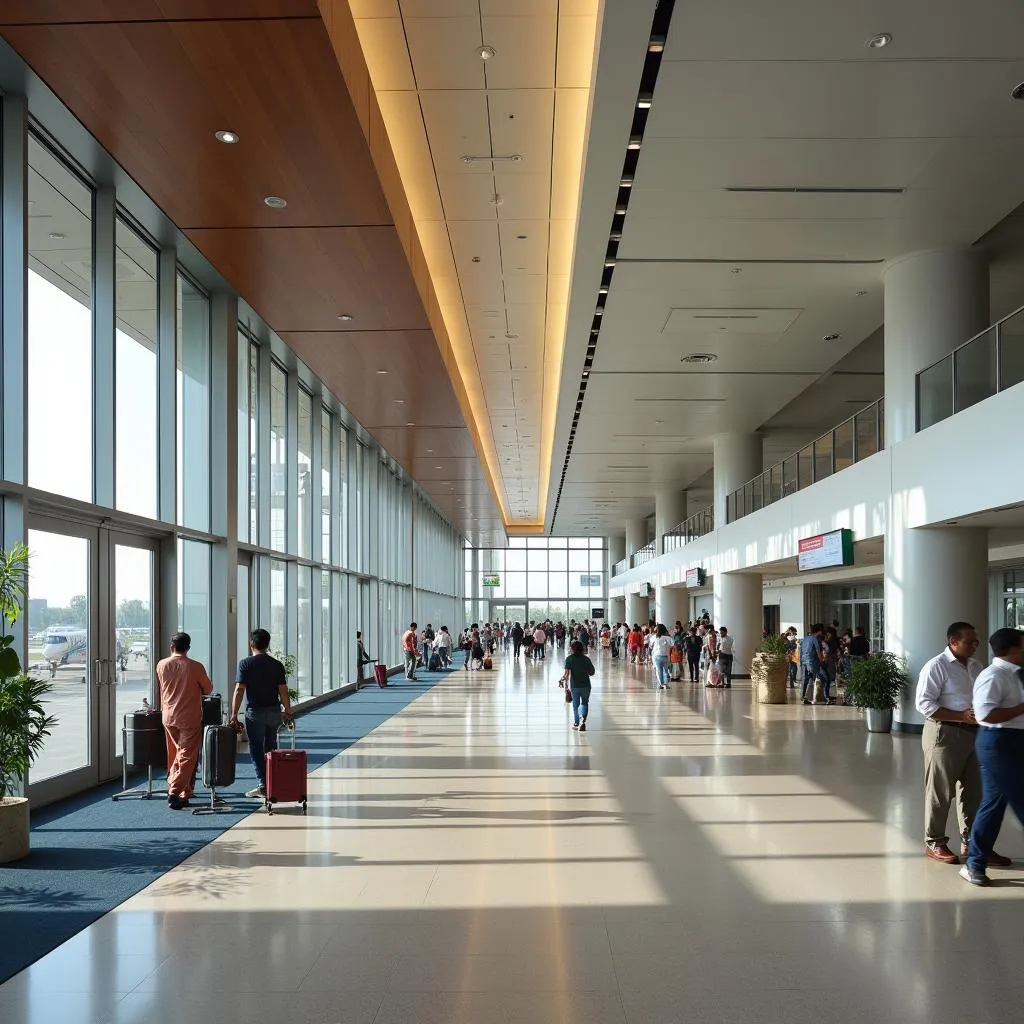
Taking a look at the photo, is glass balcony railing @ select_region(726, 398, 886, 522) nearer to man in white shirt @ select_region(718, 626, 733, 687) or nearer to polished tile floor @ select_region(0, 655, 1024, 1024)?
man in white shirt @ select_region(718, 626, 733, 687)

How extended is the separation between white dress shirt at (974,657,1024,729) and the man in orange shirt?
616 cm

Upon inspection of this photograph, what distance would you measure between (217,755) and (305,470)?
10870 millimetres

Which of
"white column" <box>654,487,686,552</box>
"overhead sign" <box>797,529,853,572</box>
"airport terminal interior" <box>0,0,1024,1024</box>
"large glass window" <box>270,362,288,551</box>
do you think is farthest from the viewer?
"white column" <box>654,487,686,552</box>

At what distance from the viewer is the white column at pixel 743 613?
25781 millimetres

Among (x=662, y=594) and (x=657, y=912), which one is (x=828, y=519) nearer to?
(x=657, y=912)

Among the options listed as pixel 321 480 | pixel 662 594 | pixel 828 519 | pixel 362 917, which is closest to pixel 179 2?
pixel 362 917

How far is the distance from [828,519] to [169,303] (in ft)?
35.3

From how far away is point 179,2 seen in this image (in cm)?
600

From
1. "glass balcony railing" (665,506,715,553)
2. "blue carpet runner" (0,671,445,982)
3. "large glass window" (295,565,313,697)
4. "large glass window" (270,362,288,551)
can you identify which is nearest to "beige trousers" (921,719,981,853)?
"blue carpet runner" (0,671,445,982)

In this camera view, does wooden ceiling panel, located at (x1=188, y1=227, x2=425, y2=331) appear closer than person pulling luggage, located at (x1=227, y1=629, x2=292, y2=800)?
No

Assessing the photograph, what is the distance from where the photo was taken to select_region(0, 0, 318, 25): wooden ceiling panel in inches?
236

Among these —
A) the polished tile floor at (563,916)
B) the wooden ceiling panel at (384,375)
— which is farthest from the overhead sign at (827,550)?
the wooden ceiling panel at (384,375)

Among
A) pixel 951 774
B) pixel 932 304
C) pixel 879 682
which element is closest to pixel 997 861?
pixel 951 774

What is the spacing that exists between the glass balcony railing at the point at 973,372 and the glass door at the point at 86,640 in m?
9.44
